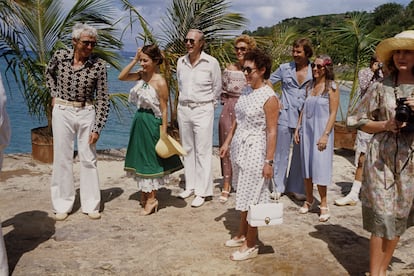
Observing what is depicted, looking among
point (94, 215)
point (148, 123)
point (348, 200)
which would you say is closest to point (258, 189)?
point (148, 123)

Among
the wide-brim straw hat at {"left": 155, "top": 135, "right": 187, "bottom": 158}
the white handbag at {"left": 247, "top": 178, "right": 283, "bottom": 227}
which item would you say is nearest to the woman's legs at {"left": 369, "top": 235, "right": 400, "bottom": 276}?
the white handbag at {"left": 247, "top": 178, "right": 283, "bottom": 227}

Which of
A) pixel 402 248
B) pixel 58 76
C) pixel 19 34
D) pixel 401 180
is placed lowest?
pixel 402 248

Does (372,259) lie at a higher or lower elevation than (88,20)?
lower

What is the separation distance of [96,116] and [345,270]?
9.00 feet

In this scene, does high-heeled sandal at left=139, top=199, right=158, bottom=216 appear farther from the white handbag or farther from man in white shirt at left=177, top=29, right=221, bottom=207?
the white handbag

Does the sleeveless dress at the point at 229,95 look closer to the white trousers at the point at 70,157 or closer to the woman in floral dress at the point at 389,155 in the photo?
the white trousers at the point at 70,157

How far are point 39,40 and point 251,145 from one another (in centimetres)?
447

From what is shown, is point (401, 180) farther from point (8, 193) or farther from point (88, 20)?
point (88, 20)

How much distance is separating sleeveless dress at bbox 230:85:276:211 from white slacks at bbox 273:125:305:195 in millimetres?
1709

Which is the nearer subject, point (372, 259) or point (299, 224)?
point (372, 259)

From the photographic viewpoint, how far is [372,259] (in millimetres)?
3336

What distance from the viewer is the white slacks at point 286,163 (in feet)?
17.8

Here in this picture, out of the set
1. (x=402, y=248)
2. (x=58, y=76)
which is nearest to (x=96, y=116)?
(x=58, y=76)

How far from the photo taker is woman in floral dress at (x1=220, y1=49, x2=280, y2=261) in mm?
3609
